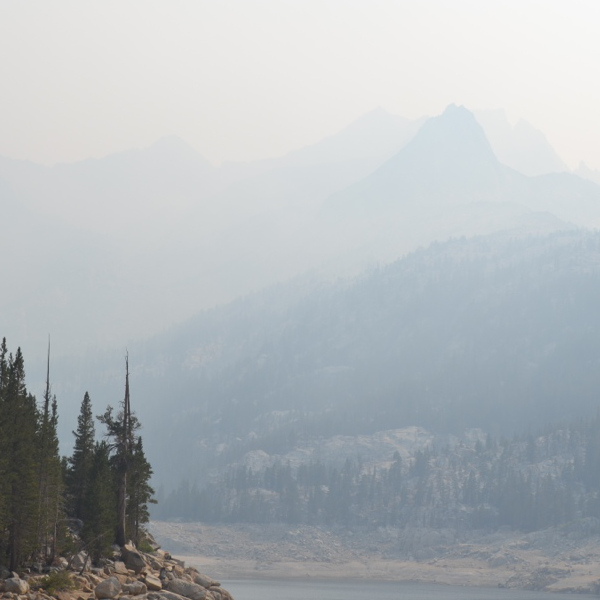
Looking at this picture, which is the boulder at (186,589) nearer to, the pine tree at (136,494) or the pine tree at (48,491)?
the pine tree at (48,491)

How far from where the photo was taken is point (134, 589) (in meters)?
70.9

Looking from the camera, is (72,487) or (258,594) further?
(258,594)

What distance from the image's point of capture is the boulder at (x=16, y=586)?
6512 centimetres

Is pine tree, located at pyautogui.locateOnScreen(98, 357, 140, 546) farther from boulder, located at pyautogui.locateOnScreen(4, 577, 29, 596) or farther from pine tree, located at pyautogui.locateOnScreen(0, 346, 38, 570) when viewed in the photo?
boulder, located at pyautogui.locateOnScreen(4, 577, 29, 596)

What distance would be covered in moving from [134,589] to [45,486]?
11.9 meters

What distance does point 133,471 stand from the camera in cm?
10950

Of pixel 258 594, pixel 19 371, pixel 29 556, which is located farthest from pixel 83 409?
pixel 258 594

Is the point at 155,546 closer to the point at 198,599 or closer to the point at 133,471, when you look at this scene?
the point at 133,471

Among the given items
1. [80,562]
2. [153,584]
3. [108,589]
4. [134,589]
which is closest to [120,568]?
[80,562]

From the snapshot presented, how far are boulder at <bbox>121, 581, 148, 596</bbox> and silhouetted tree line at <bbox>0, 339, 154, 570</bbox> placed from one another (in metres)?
6.18

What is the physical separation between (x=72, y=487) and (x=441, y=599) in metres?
115

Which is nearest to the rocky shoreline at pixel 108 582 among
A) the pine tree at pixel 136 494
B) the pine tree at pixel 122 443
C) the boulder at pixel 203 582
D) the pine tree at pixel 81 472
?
the boulder at pixel 203 582

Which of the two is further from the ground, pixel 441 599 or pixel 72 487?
pixel 72 487

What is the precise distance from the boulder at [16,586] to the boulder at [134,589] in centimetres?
687
